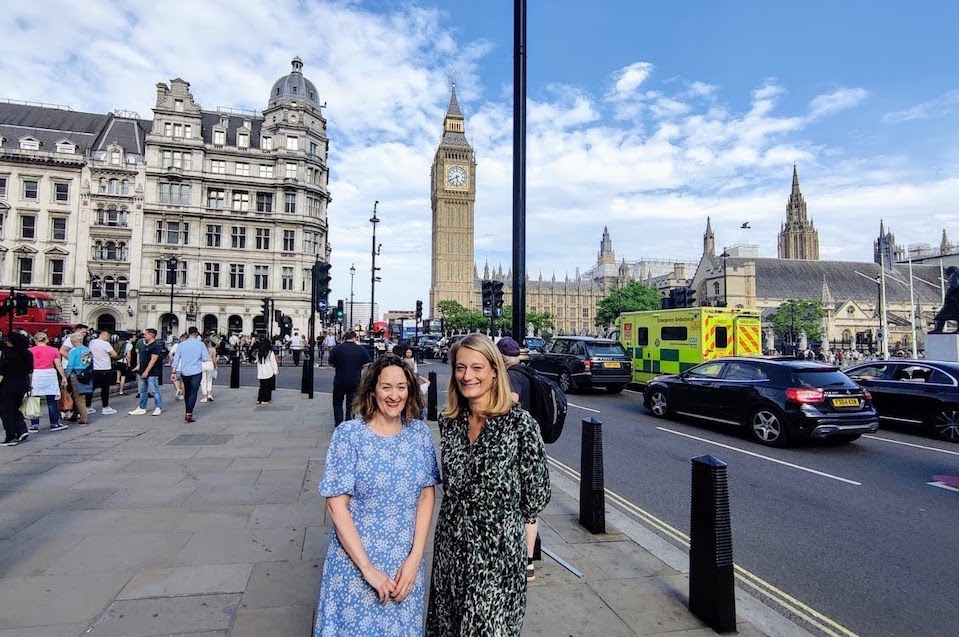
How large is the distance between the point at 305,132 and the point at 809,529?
49.5 meters

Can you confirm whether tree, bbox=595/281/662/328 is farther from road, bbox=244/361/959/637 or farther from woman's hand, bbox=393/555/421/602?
woman's hand, bbox=393/555/421/602

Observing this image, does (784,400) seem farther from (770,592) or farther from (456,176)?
(456,176)

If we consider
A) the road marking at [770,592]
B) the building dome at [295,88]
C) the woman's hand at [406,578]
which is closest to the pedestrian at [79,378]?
the road marking at [770,592]

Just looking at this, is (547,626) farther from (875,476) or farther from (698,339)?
(698,339)

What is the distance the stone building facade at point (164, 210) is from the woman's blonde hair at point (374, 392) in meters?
45.2

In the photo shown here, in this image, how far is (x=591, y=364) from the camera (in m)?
16.3

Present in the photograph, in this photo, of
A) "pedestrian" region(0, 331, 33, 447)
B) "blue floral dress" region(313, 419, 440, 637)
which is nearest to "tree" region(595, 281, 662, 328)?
"pedestrian" region(0, 331, 33, 447)

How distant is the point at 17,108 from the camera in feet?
152

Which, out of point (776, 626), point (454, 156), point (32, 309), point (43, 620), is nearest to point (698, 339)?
point (776, 626)

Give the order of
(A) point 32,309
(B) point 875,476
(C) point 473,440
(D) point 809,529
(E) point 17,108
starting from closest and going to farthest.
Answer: (C) point 473,440
(D) point 809,529
(B) point 875,476
(A) point 32,309
(E) point 17,108

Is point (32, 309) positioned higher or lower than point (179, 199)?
lower

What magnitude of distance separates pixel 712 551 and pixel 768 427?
7.03 metres

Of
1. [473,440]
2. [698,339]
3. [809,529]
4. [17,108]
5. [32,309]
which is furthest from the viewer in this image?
[17,108]

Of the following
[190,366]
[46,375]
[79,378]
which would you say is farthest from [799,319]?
[46,375]
